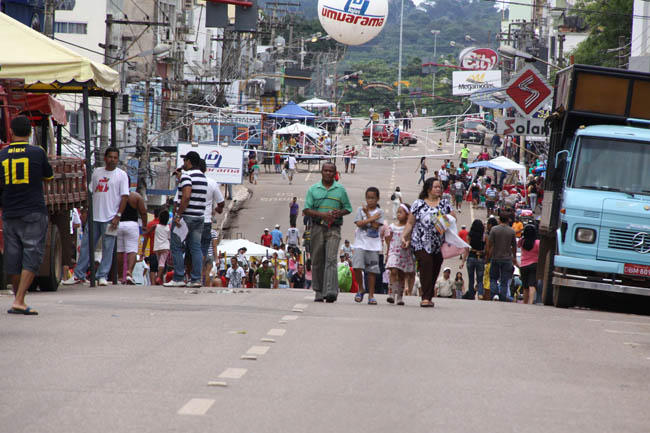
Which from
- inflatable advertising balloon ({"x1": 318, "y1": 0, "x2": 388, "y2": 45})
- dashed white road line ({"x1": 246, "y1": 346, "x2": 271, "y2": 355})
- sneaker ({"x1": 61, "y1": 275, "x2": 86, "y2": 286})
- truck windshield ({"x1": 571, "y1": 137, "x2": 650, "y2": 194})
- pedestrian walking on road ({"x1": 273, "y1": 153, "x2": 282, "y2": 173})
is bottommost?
pedestrian walking on road ({"x1": 273, "y1": 153, "x2": 282, "y2": 173})

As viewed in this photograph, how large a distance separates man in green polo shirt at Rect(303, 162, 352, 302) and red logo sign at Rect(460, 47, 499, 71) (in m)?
84.0

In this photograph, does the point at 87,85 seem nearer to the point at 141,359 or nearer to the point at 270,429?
the point at 141,359

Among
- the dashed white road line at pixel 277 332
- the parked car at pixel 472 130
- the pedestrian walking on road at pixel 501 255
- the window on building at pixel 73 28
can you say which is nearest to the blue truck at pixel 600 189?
the pedestrian walking on road at pixel 501 255

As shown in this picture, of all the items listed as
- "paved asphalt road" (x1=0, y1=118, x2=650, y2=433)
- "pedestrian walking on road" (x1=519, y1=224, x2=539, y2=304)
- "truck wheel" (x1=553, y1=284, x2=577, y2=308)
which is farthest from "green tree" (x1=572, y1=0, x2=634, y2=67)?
"paved asphalt road" (x1=0, y1=118, x2=650, y2=433)

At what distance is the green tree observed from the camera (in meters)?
51.8

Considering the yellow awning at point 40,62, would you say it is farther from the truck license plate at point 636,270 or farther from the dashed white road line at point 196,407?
the dashed white road line at point 196,407

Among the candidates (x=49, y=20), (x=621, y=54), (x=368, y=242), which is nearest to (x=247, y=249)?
(x=49, y=20)

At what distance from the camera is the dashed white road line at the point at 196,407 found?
6656 millimetres

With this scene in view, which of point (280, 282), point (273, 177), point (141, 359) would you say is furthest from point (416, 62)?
point (141, 359)

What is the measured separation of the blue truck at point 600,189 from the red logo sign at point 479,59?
8056 cm

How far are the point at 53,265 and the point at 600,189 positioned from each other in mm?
8361

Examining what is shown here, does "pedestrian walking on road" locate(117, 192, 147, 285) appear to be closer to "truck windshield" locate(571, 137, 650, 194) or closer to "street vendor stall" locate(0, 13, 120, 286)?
"street vendor stall" locate(0, 13, 120, 286)

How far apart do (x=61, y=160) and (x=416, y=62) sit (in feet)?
466

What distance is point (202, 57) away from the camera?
274ft
